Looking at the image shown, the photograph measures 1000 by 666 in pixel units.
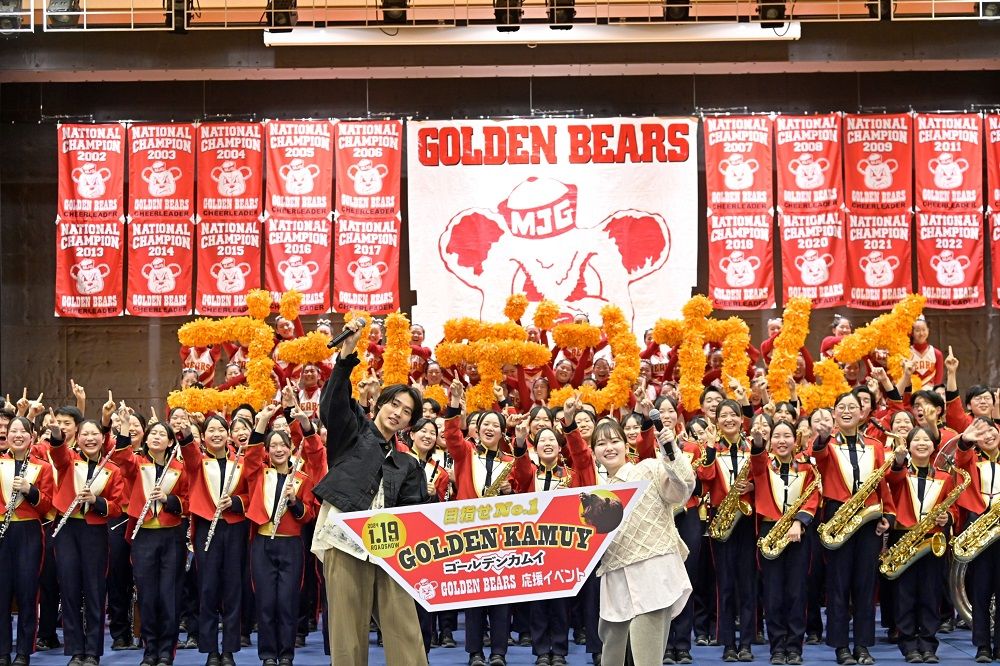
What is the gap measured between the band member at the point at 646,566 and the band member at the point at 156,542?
11.0 ft

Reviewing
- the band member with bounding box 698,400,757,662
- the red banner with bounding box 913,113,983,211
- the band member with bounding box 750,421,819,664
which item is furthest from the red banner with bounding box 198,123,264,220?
the band member with bounding box 750,421,819,664

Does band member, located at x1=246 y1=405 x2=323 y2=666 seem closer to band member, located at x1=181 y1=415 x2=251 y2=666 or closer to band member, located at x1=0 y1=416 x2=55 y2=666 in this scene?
band member, located at x1=181 y1=415 x2=251 y2=666

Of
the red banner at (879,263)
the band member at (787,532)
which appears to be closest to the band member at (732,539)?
the band member at (787,532)

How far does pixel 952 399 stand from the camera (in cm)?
884

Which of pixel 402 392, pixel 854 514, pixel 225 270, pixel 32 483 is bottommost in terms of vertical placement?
pixel 854 514

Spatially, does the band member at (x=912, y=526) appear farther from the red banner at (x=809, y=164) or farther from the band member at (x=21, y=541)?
the red banner at (x=809, y=164)

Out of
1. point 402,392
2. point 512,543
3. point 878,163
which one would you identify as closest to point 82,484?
point 512,543

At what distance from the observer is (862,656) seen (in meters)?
7.78

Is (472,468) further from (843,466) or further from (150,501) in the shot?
(843,466)

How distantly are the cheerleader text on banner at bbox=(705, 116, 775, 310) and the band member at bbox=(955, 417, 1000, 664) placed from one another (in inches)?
209

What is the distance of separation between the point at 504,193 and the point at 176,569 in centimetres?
671

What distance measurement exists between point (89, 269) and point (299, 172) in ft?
8.14

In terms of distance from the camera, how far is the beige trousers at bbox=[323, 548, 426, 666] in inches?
190

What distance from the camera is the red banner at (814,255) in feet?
43.3
